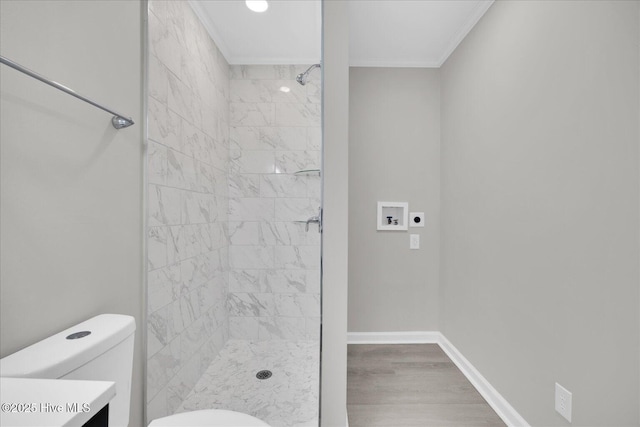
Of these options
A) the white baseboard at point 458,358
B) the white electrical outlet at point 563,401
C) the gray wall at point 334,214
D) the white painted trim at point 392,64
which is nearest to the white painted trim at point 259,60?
the gray wall at point 334,214

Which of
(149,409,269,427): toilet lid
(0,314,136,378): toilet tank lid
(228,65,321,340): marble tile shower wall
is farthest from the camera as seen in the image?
(228,65,321,340): marble tile shower wall

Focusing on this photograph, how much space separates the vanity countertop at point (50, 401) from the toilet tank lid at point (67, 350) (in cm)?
14

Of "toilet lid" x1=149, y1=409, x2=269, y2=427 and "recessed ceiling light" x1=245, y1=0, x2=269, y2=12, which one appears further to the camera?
"recessed ceiling light" x1=245, y1=0, x2=269, y2=12

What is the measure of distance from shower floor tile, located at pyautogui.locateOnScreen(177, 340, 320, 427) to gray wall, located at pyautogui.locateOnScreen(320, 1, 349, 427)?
8 cm

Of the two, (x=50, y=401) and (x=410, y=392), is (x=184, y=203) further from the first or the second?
(x=410, y=392)

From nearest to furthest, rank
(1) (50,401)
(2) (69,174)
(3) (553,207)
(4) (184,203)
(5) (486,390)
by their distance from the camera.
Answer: (1) (50,401)
(2) (69,174)
(4) (184,203)
(3) (553,207)
(5) (486,390)

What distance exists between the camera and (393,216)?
2.63 m

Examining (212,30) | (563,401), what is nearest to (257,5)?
(212,30)

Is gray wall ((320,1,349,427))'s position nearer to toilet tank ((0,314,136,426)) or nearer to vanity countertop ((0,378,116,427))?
toilet tank ((0,314,136,426))

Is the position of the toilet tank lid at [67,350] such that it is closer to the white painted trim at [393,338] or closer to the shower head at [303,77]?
the shower head at [303,77]

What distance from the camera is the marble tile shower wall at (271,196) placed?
4.14 feet

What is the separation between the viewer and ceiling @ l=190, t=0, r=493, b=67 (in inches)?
48.7

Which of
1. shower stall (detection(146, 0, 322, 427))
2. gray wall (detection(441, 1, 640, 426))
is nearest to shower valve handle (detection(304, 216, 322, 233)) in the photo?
shower stall (detection(146, 0, 322, 427))

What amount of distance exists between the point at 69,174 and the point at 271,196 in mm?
693
